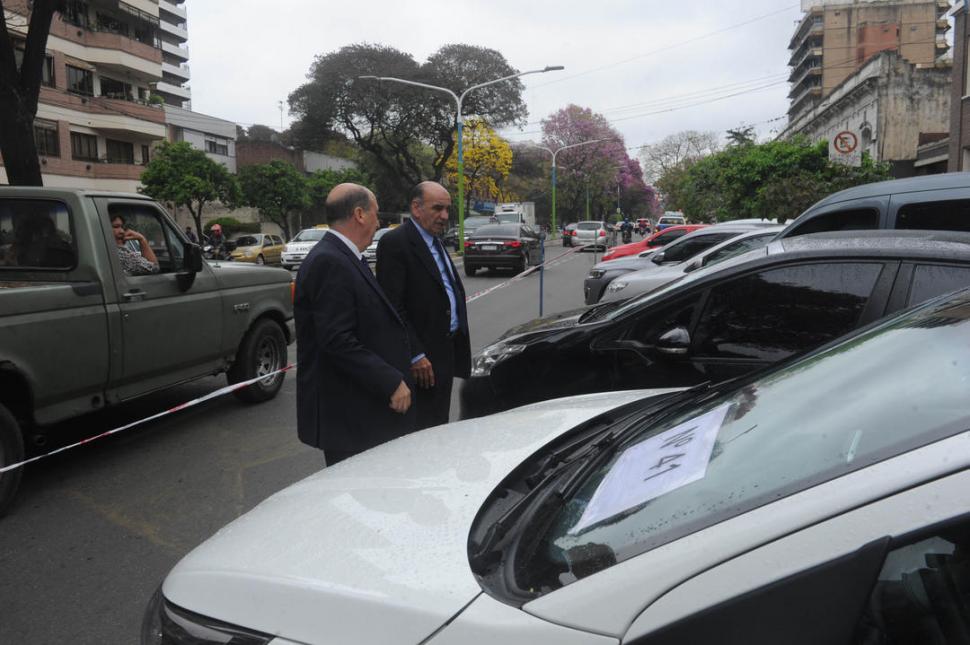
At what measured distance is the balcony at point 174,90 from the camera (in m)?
84.8

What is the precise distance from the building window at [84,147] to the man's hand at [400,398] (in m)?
39.7

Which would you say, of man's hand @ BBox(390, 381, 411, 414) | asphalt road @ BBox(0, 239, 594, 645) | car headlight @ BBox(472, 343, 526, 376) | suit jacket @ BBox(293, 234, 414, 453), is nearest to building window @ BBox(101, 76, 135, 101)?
asphalt road @ BBox(0, 239, 594, 645)

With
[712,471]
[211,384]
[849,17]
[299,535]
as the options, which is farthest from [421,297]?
[849,17]

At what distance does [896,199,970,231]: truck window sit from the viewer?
5.42m

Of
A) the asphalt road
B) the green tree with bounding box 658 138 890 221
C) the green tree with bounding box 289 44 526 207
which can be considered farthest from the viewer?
the green tree with bounding box 289 44 526 207

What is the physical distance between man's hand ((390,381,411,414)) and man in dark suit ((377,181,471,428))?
84 cm

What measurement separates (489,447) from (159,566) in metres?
2.34

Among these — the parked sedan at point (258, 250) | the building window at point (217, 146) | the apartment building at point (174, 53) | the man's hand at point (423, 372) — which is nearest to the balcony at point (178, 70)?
the apartment building at point (174, 53)

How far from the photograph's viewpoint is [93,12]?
40062 millimetres

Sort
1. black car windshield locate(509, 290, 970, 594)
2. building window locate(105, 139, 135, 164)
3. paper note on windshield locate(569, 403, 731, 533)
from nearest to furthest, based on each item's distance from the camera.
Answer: black car windshield locate(509, 290, 970, 594) < paper note on windshield locate(569, 403, 731, 533) < building window locate(105, 139, 135, 164)

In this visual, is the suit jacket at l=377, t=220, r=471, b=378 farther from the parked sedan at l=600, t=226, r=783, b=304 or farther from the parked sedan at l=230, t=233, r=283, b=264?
the parked sedan at l=230, t=233, r=283, b=264

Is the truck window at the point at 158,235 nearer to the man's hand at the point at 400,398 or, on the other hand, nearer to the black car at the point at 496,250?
the man's hand at the point at 400,398

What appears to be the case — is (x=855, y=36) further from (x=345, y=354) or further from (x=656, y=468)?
(x=656, y=468)

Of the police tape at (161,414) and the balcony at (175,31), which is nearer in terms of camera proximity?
the police tape at (161,414)
